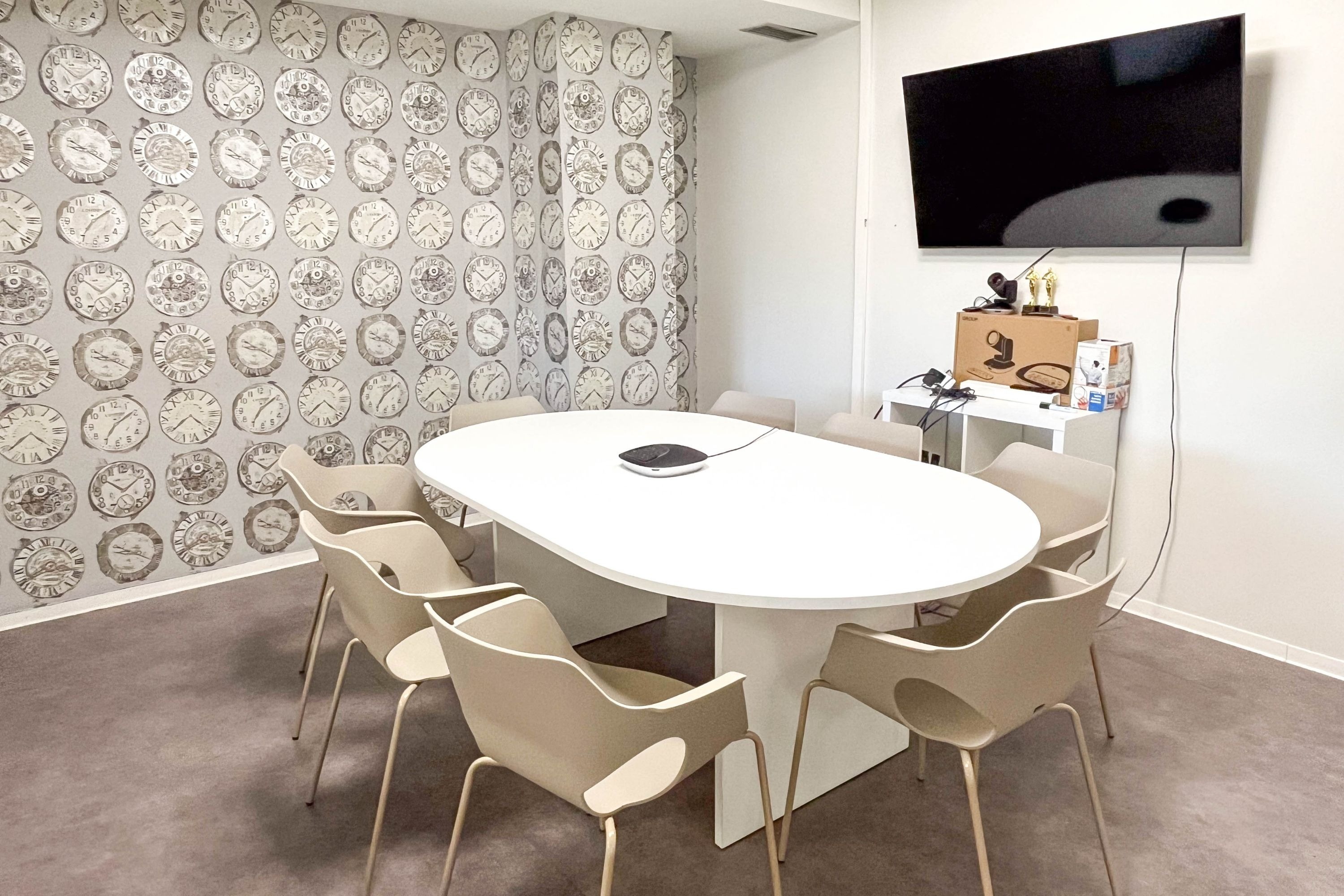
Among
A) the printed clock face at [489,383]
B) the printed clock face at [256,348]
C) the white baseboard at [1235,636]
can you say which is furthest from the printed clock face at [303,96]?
the white baseboard at [1235,636]

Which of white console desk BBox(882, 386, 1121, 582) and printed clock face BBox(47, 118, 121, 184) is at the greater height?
printed clock face BBox(47, 118, 121, 184)

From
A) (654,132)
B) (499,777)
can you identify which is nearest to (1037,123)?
(654,132)

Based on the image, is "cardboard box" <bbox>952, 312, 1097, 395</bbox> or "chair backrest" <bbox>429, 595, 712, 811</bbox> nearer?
"chair backrest" <bbox>429, 595, 712, 811</bbox>

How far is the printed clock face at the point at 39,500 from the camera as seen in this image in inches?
140

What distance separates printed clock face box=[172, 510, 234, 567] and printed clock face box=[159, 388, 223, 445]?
1.09 ft

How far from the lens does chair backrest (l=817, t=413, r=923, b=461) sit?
3168mm

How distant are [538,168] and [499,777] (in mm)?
2897

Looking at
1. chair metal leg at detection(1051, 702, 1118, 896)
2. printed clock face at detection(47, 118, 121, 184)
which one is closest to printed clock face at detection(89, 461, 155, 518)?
printed clock face at detection(47, 118, 121, 184)

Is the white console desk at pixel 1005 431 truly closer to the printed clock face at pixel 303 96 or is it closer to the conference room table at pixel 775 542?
the conference room table at pixel 775 542

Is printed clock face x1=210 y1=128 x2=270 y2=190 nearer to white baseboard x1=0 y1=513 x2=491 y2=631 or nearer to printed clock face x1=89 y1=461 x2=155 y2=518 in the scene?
printed clock face x1=89 y1=461 x2=155 y2=518

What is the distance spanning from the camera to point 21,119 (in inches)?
133

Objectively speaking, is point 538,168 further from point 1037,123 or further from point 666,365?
point 1037,123

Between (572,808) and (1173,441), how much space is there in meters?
2.56

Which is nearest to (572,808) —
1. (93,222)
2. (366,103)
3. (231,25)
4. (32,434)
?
(32,434)
